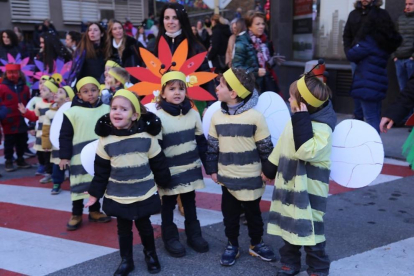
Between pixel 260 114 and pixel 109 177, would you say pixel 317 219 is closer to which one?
pixel 260 114

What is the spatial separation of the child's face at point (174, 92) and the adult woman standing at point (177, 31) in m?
0.83

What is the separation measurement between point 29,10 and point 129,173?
64.2ft

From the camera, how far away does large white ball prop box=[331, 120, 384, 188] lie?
10.6 feet

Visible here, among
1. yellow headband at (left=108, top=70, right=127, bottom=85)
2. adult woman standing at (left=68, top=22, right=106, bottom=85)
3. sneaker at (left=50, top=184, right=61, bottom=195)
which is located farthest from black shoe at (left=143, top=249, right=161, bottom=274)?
adult woman standing at (left=68, top=22, right=106, bottom=85)

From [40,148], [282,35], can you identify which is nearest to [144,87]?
[40,148]

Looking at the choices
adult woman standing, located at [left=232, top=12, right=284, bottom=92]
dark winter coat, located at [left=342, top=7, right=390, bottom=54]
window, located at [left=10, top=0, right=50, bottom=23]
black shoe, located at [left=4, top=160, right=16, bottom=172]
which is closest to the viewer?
adult woman standing, located at [left=232, top=12, right=284, bottom=92]

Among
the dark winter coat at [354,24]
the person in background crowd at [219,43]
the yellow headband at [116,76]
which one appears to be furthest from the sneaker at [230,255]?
the person in background crowd at [219,43]

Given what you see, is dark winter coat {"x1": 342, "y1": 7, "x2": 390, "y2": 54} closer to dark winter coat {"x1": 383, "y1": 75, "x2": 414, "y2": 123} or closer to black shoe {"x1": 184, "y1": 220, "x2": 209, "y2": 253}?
dark winter coat {"x1": 383, "y1": 75, "x2": 414, "y2": 123}

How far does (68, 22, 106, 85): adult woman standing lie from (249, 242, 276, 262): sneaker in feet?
10.6

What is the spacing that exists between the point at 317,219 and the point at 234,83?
3.63 ft

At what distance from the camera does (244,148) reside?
355 centimetres

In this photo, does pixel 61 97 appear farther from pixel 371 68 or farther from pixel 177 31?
pixel 371 68

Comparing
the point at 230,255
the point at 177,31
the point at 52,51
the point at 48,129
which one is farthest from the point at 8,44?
the point at 230,255

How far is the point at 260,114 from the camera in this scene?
Answer: 357cm
